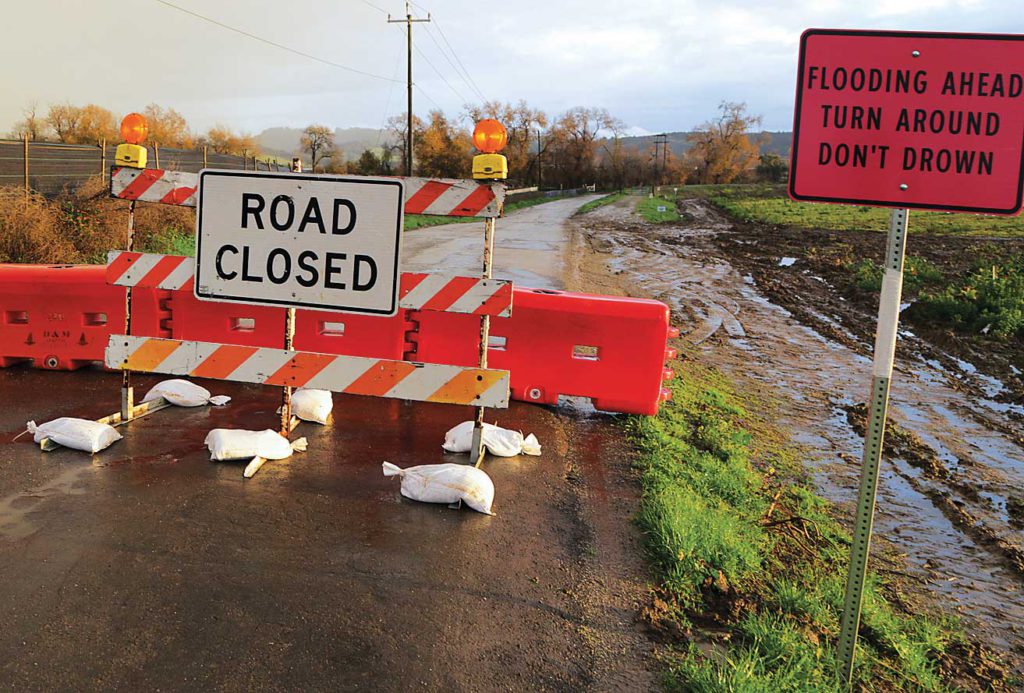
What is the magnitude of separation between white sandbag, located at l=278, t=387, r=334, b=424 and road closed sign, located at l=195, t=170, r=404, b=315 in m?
1.39

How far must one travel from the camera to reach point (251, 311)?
7621mm

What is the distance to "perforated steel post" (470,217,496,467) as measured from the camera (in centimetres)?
520

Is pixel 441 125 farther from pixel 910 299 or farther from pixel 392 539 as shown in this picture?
pixel 392 539

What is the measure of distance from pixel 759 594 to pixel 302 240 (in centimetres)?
344

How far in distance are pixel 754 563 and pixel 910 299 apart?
14.7 m

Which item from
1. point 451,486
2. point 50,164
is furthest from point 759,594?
point 50,164

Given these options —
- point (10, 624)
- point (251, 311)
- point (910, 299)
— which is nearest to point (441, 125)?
point (910, 299)

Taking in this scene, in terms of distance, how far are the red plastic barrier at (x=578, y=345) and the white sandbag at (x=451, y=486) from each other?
2.32 m

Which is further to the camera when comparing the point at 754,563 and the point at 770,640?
the point at 754,563

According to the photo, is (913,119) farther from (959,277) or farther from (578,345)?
(959,277)

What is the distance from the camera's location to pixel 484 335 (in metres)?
5.32

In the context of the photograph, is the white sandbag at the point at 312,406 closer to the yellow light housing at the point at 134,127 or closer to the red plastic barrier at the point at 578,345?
the red plastic barrier at the point at 578,345

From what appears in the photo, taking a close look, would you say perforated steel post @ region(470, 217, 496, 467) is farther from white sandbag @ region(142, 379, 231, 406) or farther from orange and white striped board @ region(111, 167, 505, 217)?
white sandbag @ region(142, 379, 231, 406)

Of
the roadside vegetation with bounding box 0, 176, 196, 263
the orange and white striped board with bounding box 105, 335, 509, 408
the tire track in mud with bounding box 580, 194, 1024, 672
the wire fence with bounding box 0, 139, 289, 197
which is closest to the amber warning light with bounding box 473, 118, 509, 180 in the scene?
the orange and white striped board with bounding box 105, 335, 509, 408
